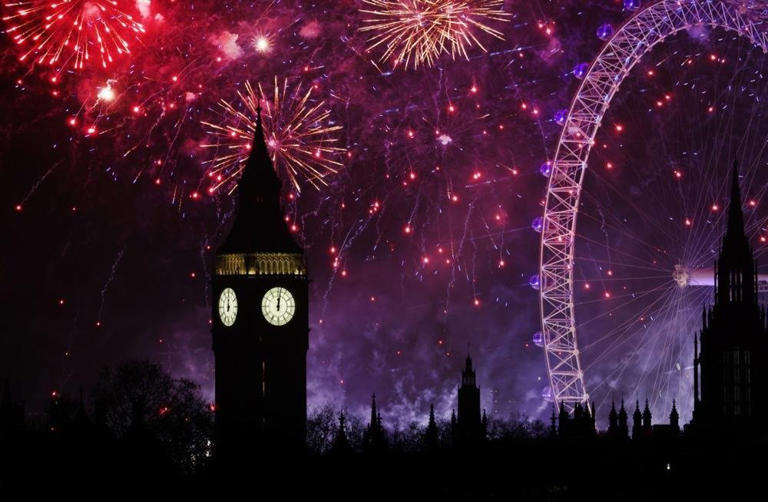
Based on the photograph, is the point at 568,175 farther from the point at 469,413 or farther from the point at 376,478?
the point at 376,478

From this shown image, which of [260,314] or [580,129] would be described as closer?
[260,314]

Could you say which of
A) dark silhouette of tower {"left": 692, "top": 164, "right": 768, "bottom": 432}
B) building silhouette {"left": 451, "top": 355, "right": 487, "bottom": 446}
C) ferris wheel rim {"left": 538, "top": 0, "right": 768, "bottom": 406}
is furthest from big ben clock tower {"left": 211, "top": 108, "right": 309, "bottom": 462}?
dark silhouette of tower {"left": 692, "top": 164, "right": 768, "bottom": 432}

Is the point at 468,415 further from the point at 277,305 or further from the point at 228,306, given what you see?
the point at 228,306

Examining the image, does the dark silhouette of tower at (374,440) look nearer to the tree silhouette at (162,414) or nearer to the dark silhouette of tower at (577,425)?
the tree silhouette at (162,414)

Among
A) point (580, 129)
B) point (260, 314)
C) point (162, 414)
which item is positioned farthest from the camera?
point (580, 129)

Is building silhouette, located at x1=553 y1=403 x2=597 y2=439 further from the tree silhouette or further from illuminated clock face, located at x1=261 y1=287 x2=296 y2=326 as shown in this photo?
the tree silhouette

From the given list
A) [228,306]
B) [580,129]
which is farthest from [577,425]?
[228,306]

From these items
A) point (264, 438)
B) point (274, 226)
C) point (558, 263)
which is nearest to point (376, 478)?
point (264, 438)
